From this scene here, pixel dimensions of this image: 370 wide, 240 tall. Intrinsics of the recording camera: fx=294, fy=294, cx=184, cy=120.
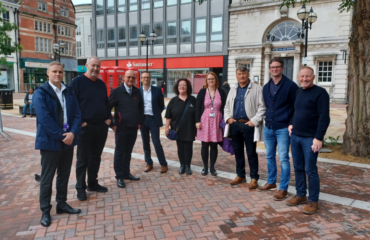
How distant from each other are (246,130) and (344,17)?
21062 millimetres

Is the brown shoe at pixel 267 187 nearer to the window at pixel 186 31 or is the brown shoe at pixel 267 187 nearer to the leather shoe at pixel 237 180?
the leather shoe at pixel 237 180

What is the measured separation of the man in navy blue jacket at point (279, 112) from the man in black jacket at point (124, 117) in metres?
2.20

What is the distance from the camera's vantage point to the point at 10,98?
60.8ft

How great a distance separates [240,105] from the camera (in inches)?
190

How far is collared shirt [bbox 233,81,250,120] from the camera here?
4.80 metres

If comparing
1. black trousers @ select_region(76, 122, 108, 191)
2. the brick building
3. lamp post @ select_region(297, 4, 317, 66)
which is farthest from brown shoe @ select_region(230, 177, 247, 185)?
the brick building

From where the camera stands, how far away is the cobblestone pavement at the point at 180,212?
11.3 feet

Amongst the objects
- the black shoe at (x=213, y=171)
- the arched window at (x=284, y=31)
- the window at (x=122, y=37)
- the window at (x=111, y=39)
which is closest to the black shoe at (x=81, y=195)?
the black shoe at (x=213, y=171)

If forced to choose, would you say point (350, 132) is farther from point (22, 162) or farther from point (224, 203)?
point (22, 162)

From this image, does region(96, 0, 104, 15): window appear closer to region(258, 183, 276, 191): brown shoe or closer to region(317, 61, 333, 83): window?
region(317, 61, 333, 83): window

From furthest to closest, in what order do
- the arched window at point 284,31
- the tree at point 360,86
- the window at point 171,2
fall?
the window at point 171,2 → the arched window at point 284,31 → the tree at point 360,86

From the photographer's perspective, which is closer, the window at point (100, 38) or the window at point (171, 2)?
the window at point (171, 2)

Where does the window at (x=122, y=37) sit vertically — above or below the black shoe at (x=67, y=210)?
above

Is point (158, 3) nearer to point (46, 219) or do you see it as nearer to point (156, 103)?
point (156, 103)
